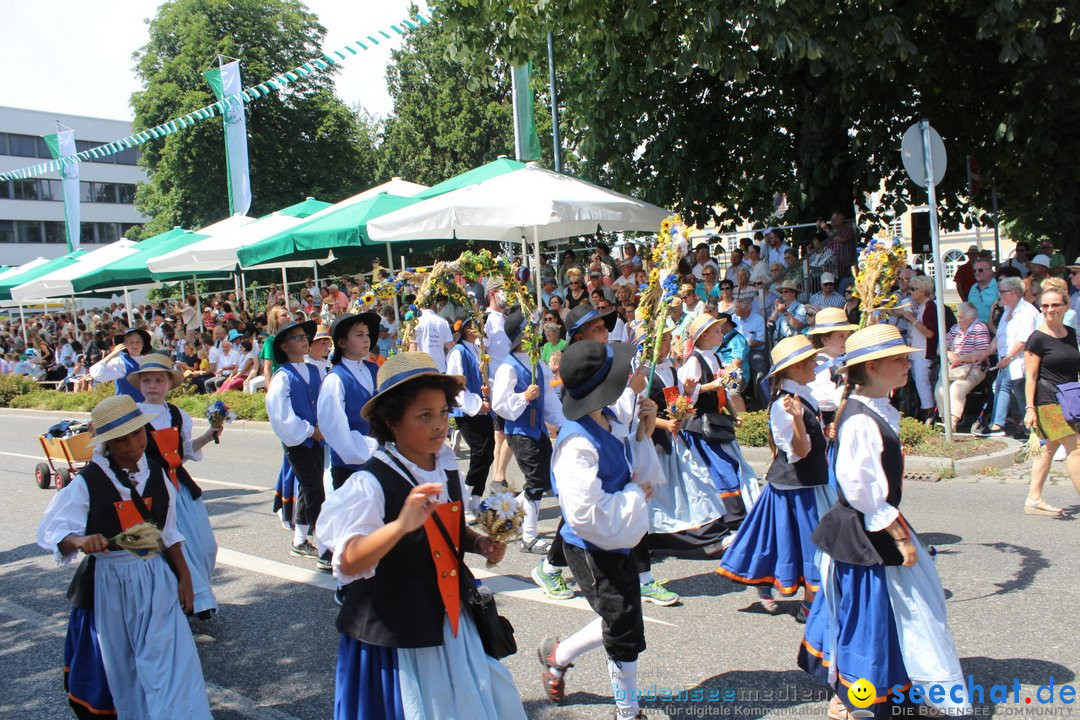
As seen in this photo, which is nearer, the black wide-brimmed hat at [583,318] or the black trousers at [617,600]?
the black trousers at [617,600]

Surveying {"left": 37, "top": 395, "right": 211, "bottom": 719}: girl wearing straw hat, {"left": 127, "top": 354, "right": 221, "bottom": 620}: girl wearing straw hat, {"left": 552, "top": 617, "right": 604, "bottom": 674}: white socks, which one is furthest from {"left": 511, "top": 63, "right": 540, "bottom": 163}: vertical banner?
{"left": 552, "top": 617, "right": 604, "bottom": 674}: white socks

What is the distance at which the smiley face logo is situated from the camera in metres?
3.80

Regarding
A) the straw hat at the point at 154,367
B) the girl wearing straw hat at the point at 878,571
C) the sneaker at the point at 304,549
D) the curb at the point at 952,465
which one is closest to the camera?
the girl wearing straw hat at the point at 878,571

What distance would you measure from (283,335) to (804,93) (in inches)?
429

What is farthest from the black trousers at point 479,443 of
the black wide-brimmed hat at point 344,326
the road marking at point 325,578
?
the black wide-brimmed hat at point 344,326

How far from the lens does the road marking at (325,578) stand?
19.7 feet

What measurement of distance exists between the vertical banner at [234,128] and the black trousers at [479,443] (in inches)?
609

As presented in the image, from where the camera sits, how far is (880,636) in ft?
12.5

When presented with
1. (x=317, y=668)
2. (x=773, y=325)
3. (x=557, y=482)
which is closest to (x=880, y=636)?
(x=557, y=482)

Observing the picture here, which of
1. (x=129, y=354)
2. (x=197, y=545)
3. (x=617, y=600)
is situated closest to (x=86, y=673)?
(x=197, y=545)

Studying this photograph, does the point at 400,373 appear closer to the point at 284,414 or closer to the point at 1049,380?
the point at 284,414

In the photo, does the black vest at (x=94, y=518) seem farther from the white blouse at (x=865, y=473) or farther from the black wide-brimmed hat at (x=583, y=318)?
the white blouse at (x=865, y=473)

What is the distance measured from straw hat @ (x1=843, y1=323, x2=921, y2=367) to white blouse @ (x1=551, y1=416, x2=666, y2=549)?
1.11 m

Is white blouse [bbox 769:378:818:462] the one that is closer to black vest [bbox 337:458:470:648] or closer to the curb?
black vest [bbox 337:458:470:648]
